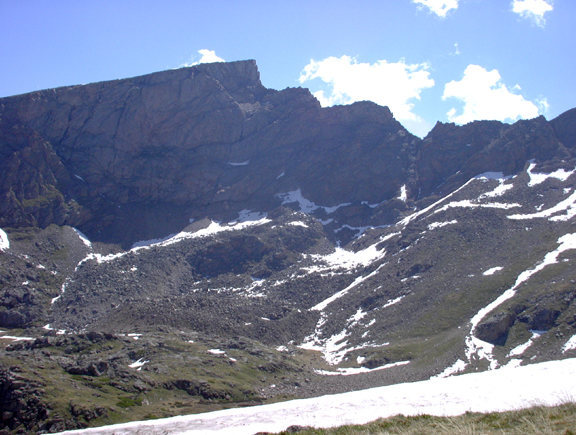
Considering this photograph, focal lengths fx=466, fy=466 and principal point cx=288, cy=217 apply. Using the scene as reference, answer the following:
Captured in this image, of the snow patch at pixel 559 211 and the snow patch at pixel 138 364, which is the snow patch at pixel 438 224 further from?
the snow patch at pixel 138 364

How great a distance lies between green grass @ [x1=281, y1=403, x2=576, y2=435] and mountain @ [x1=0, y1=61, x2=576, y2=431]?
33.9 m

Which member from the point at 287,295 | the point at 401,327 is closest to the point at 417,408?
the point at 401,327

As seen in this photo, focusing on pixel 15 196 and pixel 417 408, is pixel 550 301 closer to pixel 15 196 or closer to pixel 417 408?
pixel 417 408

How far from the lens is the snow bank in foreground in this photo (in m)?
22.4

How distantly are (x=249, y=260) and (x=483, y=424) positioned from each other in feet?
446

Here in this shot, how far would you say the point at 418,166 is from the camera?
19200 centimetres

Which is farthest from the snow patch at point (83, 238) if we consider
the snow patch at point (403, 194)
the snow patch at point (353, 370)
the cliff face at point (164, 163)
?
the snow patch at point (403, 194)

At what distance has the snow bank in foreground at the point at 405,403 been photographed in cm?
2244

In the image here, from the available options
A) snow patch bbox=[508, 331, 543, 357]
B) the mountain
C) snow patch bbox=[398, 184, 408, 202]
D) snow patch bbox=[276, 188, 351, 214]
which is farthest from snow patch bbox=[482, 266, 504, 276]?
snow patch bbox=[276, 188, 351, 214]

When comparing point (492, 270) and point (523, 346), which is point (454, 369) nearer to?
point (523, 346)

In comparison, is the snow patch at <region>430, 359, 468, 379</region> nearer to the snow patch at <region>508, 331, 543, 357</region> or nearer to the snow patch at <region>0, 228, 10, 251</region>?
the snow patch at <region>508, 331, 543, 357</region>

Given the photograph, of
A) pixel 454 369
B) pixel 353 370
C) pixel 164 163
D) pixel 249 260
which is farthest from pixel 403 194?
pixel 454 369

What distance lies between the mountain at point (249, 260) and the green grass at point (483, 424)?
33922mm

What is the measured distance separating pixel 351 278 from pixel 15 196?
380ft
